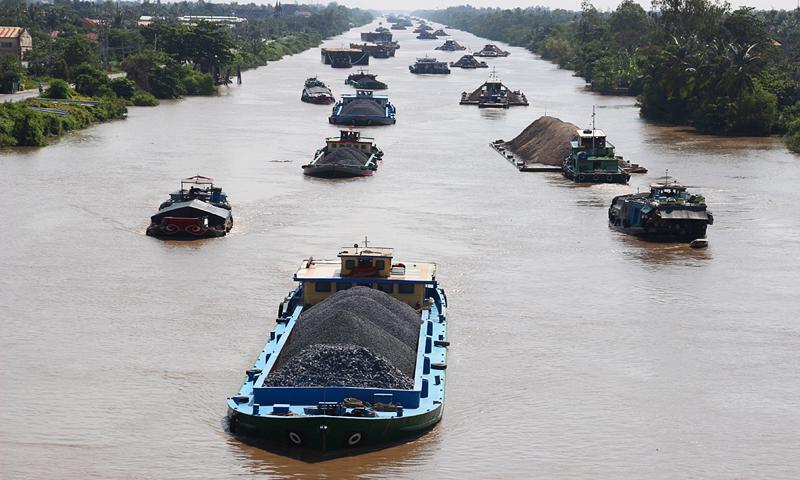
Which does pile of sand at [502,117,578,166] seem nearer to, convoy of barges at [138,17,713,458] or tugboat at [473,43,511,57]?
convoy of barges at [138,17,713,458]

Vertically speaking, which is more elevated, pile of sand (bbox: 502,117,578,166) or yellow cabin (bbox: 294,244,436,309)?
yellow cabin (bbox: 294,244,436,309)

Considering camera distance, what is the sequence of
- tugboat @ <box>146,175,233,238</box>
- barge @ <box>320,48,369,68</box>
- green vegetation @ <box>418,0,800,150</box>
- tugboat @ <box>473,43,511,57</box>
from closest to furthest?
tugboat @ <box>146,175,233,238</box> → green vegetation @ <box>418,0,800,150</box> → barge @ <box>320,48,369,68</box> → tugboat @ <box>473,43,511,57</box>

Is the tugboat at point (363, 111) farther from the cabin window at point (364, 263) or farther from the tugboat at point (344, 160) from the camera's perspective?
the cabin window at point (364, 263)

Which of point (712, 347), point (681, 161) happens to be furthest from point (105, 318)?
point (681, 161)

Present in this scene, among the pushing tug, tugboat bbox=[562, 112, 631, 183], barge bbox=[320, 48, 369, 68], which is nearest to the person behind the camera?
tugboat bbox=[562, 112, 631, 183]

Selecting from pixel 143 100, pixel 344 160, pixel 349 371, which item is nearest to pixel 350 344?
pixel 349 371

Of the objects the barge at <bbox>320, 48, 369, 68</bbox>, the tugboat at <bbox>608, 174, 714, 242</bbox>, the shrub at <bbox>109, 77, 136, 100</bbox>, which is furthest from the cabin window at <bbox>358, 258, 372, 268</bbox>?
the barge at <bbox>320, 48, 369, 68</bbox>
